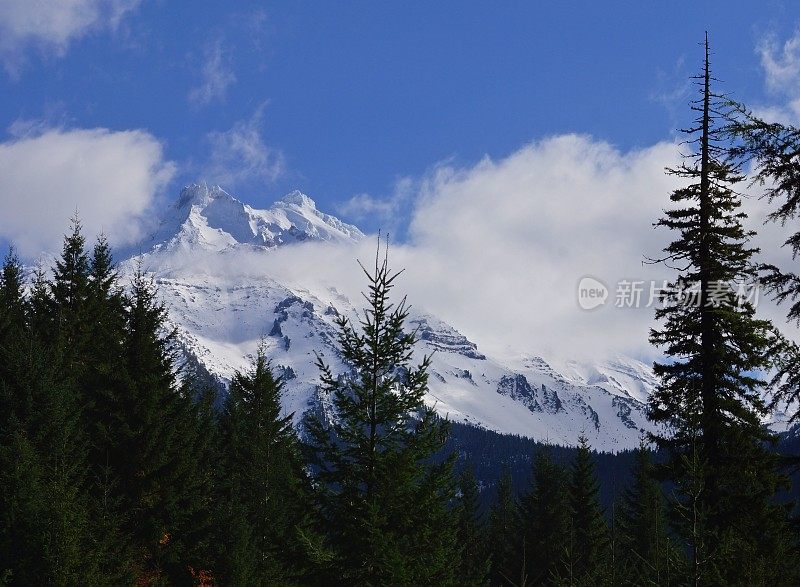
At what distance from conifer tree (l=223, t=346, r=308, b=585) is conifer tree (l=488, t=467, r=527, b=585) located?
1450 cm

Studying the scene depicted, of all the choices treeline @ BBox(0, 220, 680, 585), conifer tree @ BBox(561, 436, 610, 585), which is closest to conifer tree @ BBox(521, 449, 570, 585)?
treeline @ BBox(0, 220, 680, 585)

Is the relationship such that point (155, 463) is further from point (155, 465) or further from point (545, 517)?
point (545, 517)

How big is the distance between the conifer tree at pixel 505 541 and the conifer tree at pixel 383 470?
89.5 feet

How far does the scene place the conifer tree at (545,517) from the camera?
4516 cm

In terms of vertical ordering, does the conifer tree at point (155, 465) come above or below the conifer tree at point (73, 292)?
below

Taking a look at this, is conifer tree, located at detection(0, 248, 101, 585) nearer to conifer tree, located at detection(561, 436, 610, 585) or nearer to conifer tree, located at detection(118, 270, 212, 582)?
conifer tree, located at detection(118, 270, 212, 582)

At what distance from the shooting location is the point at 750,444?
16.5 meters

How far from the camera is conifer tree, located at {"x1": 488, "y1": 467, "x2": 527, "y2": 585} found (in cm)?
4731

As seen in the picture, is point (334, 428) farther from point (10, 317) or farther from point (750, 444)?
point (10, 317)

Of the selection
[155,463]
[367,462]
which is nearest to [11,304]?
[155,463]

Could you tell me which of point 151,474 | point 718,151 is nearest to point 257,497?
point 151,474

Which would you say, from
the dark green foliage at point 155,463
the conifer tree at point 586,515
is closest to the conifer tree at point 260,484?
the dark green foliage at point 155,463

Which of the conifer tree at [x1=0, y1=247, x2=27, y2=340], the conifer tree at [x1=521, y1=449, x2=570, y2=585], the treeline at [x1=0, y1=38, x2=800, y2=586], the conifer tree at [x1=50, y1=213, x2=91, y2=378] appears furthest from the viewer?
the conifer tree at [x1=521, y1=449, x2=570, y2=585]

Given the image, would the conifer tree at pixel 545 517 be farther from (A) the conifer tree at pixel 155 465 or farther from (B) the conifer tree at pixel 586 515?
(A) the conifer tree at pixel 155 465
